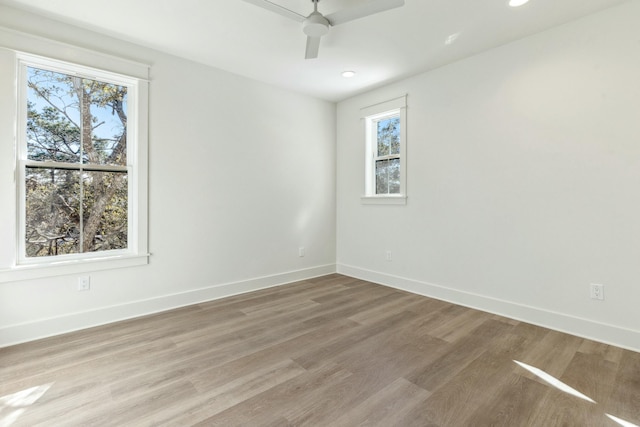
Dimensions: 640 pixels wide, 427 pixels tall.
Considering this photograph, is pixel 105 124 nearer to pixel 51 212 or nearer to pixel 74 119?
pixel 74 119

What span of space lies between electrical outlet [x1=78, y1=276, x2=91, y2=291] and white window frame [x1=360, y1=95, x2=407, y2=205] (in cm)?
327

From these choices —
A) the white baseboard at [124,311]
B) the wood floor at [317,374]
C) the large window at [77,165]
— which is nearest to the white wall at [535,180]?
the wood floor at [317,374]

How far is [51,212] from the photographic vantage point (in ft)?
8.49

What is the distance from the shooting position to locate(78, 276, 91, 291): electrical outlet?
2664mm

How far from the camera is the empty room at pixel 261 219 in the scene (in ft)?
6.01

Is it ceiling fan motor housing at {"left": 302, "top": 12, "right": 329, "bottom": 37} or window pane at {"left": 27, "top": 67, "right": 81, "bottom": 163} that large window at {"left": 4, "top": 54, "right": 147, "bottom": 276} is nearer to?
window pane at {"left": 27, "top": 67, "right": 81, "bottom": 163}

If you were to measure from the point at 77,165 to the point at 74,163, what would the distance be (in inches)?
1.1

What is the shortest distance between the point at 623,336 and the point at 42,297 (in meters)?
4.69

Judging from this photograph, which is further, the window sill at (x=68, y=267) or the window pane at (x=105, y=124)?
the window pane at (x=105, y=124)

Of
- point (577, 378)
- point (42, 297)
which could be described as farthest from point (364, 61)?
point (42, 297)

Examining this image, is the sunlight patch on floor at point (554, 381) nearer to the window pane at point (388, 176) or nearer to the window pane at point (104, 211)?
the window pane at point (388, 176)

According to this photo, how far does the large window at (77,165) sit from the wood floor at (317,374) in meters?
0.79

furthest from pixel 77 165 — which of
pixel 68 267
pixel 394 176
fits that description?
pixel 394 176

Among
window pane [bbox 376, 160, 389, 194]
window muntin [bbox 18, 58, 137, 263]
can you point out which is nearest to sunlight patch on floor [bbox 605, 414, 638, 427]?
window pane [bbox 376, 160, 389, 194]
